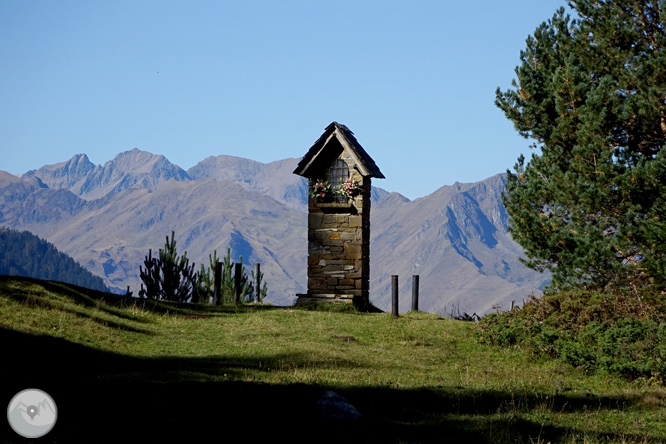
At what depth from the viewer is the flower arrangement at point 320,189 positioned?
26938 millimetres

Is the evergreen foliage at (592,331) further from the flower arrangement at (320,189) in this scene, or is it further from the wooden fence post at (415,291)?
the flower arrangement at (320,189)

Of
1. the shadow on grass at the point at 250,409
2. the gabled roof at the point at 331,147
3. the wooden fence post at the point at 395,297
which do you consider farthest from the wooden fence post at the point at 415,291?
the shadow on grass at the point at 250,409

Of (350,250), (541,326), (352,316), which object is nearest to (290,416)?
(541,326)

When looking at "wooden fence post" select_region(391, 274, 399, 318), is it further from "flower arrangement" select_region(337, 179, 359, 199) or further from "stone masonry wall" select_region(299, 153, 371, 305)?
"flower arrangement" select_region(337, 179, 359, 199)

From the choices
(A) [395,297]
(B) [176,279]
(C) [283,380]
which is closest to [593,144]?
(A) [395,297]

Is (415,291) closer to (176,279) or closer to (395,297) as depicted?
(395,297)

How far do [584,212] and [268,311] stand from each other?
11.4m

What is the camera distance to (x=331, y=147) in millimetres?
27516

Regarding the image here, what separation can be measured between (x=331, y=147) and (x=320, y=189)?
1880 mm

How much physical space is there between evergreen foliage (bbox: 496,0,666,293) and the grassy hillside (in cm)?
425

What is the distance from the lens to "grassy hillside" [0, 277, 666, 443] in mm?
9305

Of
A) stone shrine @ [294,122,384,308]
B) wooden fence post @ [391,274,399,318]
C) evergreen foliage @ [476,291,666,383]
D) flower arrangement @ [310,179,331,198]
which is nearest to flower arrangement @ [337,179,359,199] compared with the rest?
stone shrine @ [294,122,384,308]

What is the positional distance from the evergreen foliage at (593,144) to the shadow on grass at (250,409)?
8.94 m

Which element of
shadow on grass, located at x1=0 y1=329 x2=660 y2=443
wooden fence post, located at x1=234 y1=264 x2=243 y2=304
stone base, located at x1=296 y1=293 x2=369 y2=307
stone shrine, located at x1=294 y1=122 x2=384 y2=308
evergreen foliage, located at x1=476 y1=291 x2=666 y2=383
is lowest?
shadow on grass, located at x1=0 y1=329 x2=660 y2=443
